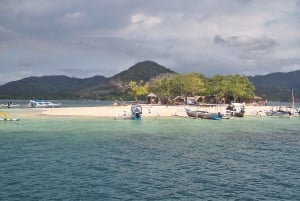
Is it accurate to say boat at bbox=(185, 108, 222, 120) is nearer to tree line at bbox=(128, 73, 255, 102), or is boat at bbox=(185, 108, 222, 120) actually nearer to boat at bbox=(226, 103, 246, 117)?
boat at bbox=(226, 103, 246, 117)

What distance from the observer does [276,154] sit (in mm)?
33938

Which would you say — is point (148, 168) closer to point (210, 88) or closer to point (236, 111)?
point (236, 111)

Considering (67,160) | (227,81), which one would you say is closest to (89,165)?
(67,160)

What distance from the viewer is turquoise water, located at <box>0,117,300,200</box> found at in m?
21.2

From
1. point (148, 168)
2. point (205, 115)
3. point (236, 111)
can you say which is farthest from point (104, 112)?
point (148, 168)

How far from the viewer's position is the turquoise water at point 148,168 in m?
21.2

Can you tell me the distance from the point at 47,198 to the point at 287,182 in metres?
14.8

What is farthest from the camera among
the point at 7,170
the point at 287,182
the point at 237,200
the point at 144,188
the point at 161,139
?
the point at 161,139

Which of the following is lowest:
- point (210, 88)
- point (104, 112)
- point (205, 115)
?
point (205, 115)

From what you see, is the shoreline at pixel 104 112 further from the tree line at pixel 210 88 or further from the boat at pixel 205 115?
the tree line at pixel 210 88

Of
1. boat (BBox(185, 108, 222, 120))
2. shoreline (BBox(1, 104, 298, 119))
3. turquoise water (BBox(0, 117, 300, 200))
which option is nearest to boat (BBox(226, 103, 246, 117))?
shoreline (BBox(1, 104, 298, 119))

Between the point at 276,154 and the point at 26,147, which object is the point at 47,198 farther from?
the point at 276,154

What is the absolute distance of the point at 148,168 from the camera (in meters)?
27.6

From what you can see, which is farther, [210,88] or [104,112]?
[210,88]
